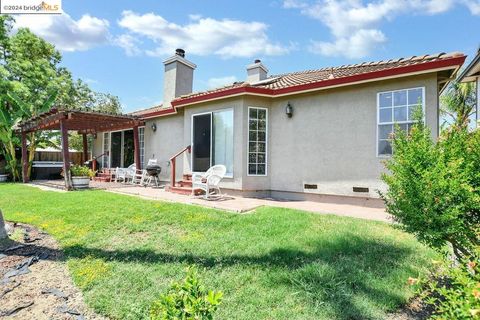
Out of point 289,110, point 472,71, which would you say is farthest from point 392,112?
point 472,71

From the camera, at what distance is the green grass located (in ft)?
12.3

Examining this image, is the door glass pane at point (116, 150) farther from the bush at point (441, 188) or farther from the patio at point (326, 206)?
the bush at point (441, 188)

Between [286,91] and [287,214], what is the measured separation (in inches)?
192

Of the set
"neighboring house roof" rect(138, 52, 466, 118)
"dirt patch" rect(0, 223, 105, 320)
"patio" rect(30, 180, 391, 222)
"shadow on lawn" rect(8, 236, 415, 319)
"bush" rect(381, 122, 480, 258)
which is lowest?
"dirt patch" rect(0, 223, 105, 320)

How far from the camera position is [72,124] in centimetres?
1712

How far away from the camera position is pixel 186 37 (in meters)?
18.3

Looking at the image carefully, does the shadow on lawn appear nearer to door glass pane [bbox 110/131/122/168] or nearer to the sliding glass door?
the sliding glass door

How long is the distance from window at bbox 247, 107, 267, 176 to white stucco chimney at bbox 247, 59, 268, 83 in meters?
4.41

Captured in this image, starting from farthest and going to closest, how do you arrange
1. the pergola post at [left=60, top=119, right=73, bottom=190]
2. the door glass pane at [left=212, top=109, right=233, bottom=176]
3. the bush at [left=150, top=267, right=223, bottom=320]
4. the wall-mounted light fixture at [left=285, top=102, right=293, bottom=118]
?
the pergola post at [left=60, top=119, right=73, bottom=190]
the door glass pane at [left=212, top=109, right=233, bottom=176]
the wall-mounted light fixture at [left=285, top=102, right=293, bottom=118]
the bush at [left=150, top=267, right=223, bottom=320]

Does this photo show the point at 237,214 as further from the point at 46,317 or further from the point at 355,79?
the point at 355,79

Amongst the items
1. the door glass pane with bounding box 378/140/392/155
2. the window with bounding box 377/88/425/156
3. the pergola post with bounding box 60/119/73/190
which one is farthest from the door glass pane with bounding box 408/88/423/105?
the pergola post with bounding box 60/119/73/190

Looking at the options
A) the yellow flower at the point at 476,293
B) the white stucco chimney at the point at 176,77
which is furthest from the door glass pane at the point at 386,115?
the white stucco chimney at the point at 176,77

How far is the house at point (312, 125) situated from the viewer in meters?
8.40

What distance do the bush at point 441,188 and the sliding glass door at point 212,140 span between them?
24.5ft
